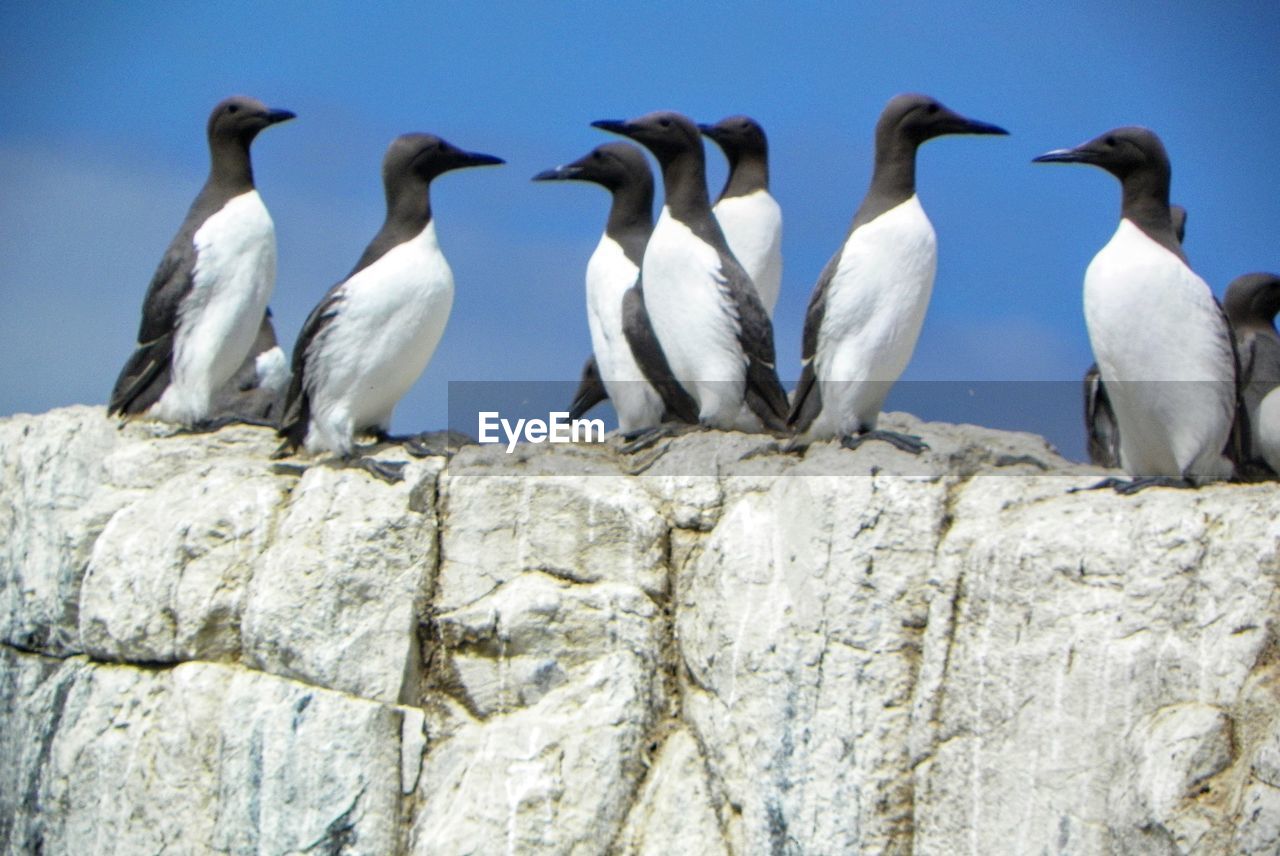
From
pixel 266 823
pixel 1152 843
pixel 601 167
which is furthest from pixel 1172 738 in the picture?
pixel 601 167

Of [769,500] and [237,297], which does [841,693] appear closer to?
[769,500]

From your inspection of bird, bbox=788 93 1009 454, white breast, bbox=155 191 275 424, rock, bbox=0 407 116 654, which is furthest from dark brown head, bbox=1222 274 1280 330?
rock, bbox=0 407 116 654

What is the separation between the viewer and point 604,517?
823 centimetres

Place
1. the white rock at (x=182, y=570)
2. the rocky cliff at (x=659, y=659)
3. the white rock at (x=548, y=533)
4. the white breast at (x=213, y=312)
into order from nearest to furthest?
the rocky cliff at (x=659, y=659) < the white rock at (x=548, y=533) < the white rock at (x=182, y=570) < the white breast at (x=213, y=312)

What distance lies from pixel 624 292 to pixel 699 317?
→ 0.86 meters

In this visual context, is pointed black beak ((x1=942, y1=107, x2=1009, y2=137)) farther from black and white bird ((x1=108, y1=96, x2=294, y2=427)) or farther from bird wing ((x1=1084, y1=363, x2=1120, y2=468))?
black and white bird ((x1=108, y1=96, x2=294, y2=427))

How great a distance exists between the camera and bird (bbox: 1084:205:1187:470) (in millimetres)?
9891

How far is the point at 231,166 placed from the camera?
35.9ft

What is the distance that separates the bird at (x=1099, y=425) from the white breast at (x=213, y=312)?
4.94 metres

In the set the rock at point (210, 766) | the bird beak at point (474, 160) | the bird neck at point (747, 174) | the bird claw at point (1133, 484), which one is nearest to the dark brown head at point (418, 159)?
the bird beak at point (474, 160)

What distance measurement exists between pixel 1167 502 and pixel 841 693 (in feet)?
5.11

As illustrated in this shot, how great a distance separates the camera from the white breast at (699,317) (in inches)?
358

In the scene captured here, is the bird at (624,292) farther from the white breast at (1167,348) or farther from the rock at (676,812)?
the white breast at (1167,348)

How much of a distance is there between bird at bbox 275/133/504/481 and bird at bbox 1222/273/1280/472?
4.13 meters
